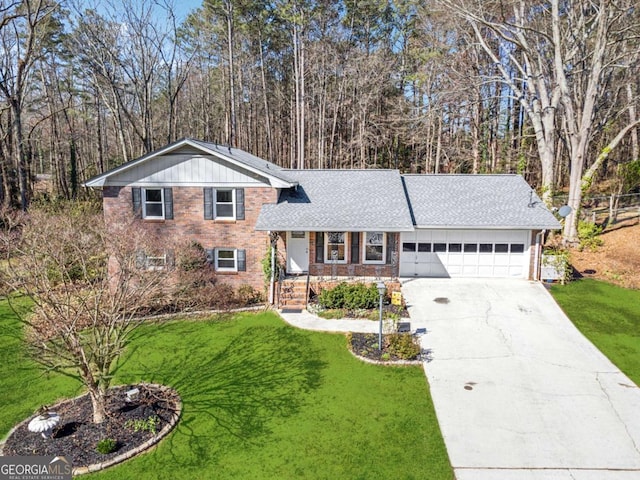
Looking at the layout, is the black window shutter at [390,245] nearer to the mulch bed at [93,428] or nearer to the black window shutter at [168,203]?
the black window shutter at [168,203]

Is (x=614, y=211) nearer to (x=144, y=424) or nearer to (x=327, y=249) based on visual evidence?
(x=327, y=249)

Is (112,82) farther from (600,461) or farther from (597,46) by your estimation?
(600,461)

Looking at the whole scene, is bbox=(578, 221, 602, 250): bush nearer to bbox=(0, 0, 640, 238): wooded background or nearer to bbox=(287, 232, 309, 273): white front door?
bbox=(0, 0, 640, 238): wooded background

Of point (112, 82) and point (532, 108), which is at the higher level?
point (112, 82)

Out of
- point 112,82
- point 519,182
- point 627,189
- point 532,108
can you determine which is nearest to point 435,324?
point 519,182

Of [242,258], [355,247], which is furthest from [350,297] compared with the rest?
[242,258]
